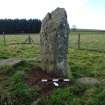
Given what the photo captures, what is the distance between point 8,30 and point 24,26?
3168mm

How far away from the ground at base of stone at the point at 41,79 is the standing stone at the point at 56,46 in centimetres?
22

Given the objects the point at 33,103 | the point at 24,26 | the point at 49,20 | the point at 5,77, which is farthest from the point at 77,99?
the point at 24,26

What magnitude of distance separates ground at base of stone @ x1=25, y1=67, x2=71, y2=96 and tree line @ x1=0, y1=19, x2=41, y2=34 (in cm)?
5193

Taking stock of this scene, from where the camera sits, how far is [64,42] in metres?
9.97

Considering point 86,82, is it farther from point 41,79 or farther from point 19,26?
point 19,26

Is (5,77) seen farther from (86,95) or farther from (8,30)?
(8,30)

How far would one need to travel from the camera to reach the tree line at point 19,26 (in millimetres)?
62094

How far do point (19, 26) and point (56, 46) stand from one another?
54.1 metres

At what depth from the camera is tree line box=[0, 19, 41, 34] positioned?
62.1 metres

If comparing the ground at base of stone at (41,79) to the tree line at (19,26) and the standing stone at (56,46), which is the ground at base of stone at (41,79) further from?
the tree line at (19,26)

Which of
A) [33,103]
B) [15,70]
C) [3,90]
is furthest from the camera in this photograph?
[15,70]

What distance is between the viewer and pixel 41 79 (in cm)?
941

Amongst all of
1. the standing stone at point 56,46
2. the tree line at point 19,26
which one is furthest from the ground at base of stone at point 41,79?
the tree line at point 19,26

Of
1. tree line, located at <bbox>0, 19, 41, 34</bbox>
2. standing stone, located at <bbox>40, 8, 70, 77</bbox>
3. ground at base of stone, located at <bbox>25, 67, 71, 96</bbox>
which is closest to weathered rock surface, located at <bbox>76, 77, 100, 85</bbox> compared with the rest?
ground at base of stone, located at <bbox>25, 67, 71, 96</bbox>
